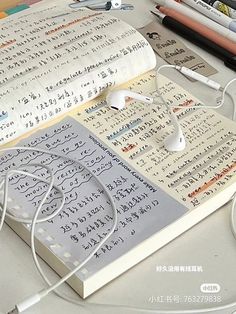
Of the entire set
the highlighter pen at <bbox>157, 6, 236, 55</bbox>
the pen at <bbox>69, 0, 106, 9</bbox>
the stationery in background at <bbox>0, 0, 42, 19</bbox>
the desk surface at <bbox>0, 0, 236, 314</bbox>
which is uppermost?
the stationery in background at <bbox>0, 0, 42, 19</bbox>

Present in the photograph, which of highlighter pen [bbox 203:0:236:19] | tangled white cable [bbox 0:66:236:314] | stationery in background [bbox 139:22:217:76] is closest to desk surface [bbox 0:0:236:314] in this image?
tangled white cable [bbox 0:66:236:314]

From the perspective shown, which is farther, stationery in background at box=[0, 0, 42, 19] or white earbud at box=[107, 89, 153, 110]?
stationery in background at box=[0, 0, 42, 19]

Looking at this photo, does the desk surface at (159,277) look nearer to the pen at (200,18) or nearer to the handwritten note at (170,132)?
the handwritten note at (170,132)

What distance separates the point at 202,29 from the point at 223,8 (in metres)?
0.06

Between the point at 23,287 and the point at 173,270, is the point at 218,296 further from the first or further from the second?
the point at 23,287

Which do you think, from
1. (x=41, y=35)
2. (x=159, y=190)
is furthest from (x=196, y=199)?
(x=41, y=35)

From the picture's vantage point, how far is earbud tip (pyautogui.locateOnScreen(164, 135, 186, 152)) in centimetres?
68

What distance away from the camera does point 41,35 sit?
2.58ft

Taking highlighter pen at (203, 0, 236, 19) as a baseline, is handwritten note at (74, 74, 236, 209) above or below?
below

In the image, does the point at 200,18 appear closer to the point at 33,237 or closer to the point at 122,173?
the point at 122,173

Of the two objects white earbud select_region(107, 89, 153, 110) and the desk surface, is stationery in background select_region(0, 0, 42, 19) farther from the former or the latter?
the desk surface

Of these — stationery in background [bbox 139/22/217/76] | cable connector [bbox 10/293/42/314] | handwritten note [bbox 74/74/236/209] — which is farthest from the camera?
stationery in background [bbox 139/22/217/76]

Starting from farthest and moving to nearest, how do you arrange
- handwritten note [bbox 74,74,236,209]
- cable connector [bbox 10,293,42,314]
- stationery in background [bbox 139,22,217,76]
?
stationery in background [bbox 139,22,217,76] → handwritten note [bbox 74,74,236,209] → cable connector [bbox 10,293,42,314]

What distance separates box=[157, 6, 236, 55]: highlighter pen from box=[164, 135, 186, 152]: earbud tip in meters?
0.21
